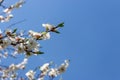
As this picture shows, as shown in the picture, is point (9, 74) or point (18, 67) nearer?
point (9, 74)

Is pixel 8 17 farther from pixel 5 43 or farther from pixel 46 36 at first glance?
pixel 46 36

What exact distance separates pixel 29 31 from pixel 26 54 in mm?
656

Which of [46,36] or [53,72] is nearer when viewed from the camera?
[46,36]

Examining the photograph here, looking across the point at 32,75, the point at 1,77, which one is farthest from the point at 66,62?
the point at 1,77

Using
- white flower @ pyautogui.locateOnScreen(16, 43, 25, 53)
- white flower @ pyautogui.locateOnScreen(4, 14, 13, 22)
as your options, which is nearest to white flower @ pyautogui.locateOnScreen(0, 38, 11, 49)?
white flower @ pyautogui.locateOnScreen(16, 43, 25, 53)

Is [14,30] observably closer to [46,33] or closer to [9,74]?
[46,33]

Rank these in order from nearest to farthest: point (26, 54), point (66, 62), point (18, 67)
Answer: point (26, 54), point (66, 62), point (18, 67)

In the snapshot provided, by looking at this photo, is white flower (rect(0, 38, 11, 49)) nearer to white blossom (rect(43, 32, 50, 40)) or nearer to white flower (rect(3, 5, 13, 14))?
white blossom (rect(43, 32, 50, 40))

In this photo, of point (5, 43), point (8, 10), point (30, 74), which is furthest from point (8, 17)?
point (5, 43)

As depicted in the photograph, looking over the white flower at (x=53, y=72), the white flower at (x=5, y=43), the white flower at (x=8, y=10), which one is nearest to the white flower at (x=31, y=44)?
the white flower at (x=5, y=43)

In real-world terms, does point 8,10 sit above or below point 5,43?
above

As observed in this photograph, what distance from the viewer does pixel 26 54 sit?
7.50 meters

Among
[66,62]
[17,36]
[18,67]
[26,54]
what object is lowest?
[26,54]

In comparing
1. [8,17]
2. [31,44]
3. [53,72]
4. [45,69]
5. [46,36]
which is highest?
[8,17]
